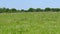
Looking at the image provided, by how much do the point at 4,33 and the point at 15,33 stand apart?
0.58 meters

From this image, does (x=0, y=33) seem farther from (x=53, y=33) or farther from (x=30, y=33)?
(x=53, y=33)

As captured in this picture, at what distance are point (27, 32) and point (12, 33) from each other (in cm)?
85

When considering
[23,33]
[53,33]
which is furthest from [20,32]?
[53,33]

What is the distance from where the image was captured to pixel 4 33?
392 inches

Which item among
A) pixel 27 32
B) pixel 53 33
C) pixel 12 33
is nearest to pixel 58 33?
pixel 53 33

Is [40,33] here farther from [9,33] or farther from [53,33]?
[9,33]

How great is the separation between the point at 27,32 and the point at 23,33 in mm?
294

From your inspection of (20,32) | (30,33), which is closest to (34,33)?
(30,33)

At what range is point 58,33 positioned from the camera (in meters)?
9.88

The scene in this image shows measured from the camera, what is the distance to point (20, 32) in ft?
34.1

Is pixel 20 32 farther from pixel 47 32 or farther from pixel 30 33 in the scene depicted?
pixel 47 32

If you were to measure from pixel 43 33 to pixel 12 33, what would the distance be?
5.33ft

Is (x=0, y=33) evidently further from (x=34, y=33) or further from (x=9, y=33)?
(x=34, y=33)

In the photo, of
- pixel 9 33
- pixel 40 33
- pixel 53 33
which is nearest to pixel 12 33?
pixel 9 33
